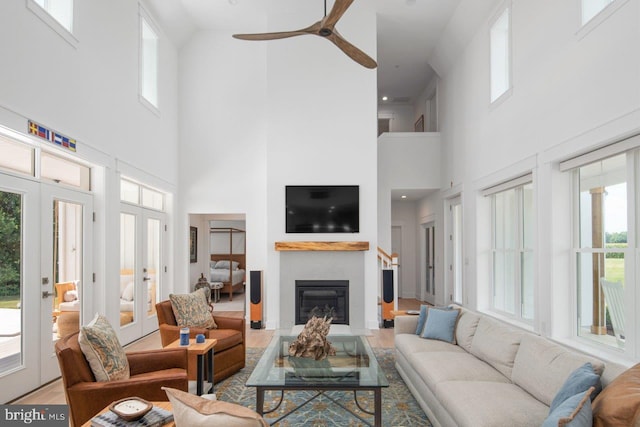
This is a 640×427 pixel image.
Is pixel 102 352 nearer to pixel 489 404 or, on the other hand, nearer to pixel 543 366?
pixel 489 404

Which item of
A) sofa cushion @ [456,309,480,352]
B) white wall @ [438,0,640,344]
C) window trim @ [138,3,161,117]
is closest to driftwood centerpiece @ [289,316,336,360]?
sofa cushion @ [456,309,480,352]

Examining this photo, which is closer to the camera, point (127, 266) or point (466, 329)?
point (466, 329)

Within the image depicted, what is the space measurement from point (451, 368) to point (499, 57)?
4465 mm

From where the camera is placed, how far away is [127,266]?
19.0ft

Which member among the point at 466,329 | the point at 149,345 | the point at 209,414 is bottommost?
the point at 149,345

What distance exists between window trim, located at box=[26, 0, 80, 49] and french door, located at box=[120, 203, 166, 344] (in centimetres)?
211

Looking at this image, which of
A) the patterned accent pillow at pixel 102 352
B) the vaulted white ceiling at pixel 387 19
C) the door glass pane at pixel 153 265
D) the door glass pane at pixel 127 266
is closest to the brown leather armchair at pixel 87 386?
the patterned accent pillow at pixel 102 352

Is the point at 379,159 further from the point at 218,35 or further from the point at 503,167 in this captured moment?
the point at 218,35

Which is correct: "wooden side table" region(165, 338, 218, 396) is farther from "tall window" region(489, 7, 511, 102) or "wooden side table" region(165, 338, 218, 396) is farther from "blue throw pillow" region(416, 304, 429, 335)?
"tall window" region(489, 7, 511, 102)

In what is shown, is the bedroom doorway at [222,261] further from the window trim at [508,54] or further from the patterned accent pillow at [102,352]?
the window trim at [508,54]

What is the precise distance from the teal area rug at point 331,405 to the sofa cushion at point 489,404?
1.86 ft

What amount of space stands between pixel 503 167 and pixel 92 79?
16.3ft

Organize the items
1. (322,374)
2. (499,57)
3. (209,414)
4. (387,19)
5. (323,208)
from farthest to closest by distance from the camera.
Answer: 1. (387,19)
2. (323,208)
3. (499,57)
4. (322,374)
5. (209,414)

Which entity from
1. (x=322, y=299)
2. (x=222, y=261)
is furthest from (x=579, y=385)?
(x=222, y=261)
